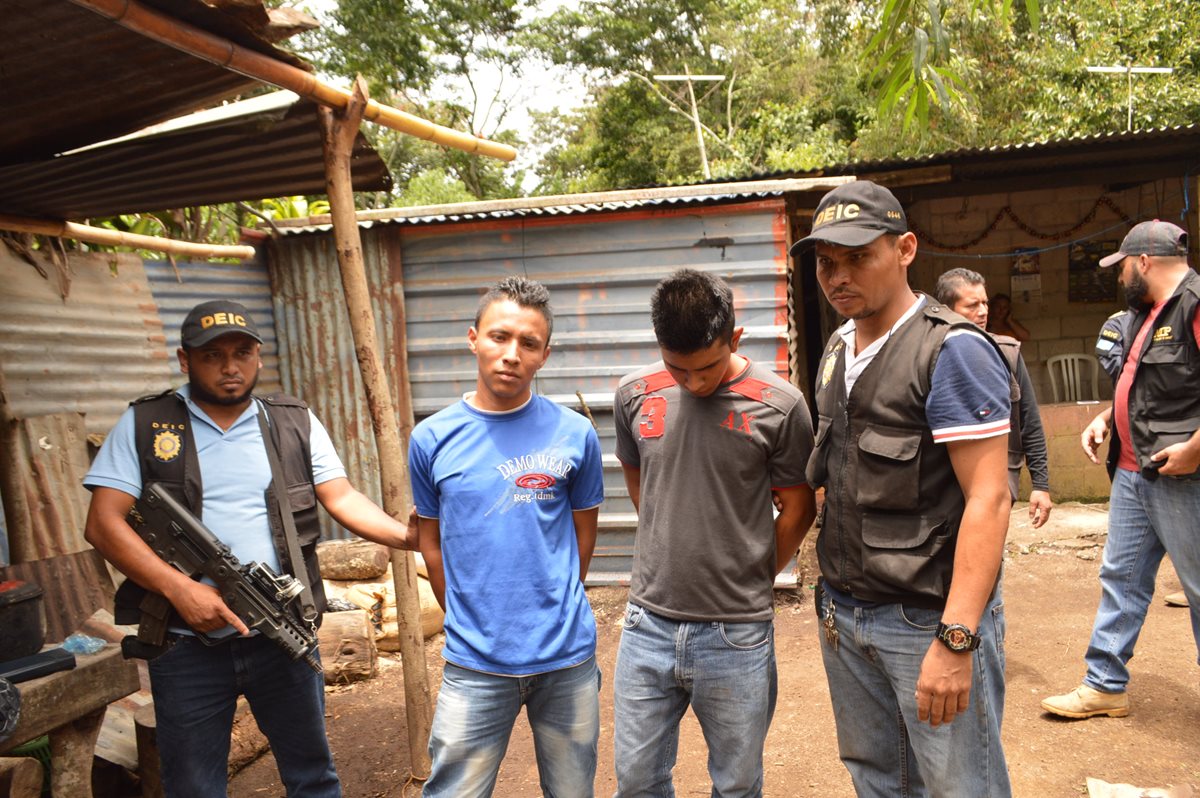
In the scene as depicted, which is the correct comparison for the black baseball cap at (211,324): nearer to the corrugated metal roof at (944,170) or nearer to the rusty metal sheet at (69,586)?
the rusty metal sheet at (69,586)

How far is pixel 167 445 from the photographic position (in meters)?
2.76

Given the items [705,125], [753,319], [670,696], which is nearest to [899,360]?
[670,696]

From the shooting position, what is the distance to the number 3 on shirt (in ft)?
8.29

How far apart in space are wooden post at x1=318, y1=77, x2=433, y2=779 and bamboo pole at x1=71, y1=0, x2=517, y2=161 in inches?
8.6

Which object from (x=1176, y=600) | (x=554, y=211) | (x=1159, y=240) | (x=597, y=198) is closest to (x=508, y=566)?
(x=1159, y=240)

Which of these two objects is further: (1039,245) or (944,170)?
(1039,245)

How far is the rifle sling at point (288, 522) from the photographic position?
289 centimetres

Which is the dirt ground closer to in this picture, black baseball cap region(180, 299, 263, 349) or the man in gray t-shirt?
the man in gray t-shirt

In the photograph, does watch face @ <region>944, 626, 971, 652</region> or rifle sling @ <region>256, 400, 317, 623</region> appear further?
rifle sling @ <region>256, 400, 317, 623</region>

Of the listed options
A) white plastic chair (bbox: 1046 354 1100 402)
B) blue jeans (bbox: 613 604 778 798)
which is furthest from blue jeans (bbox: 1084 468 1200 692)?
white plastic chair (bbox: 1046 354 1100 402)

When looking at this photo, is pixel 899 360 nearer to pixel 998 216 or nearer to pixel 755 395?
pixel 755 395

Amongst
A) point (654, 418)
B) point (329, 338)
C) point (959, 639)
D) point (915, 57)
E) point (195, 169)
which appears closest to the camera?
point (959, 639)

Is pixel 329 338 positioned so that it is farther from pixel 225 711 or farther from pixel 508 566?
pixel 508 566

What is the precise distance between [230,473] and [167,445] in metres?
0.21
